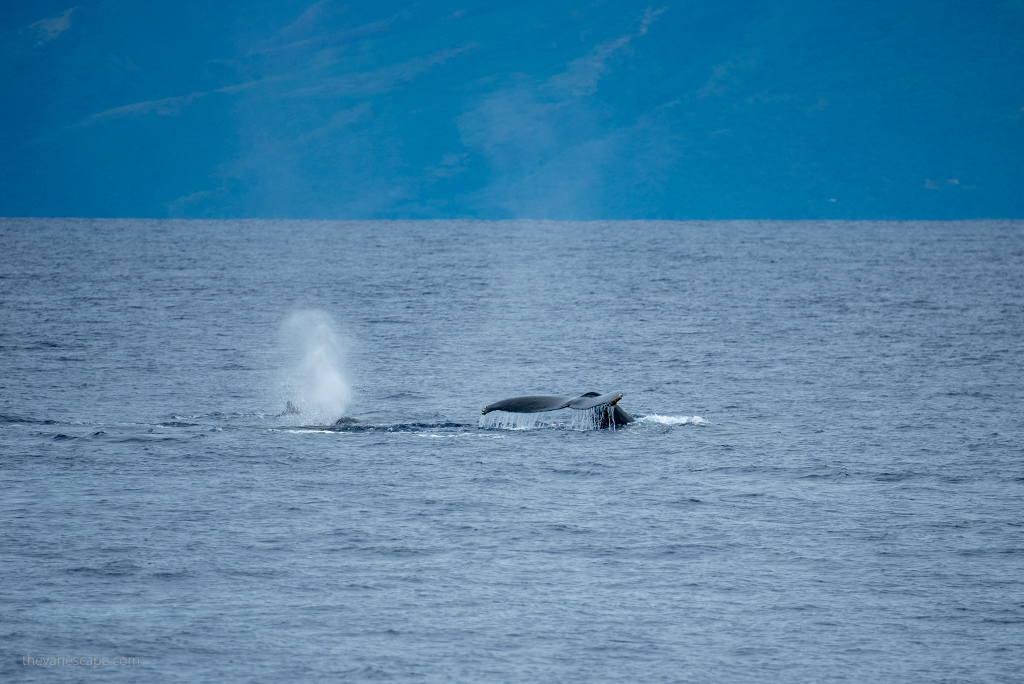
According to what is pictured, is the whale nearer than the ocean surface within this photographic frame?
No

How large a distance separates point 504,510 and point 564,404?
24.1ft

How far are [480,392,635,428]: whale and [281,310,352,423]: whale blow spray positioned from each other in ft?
20.8

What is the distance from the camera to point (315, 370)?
173ft

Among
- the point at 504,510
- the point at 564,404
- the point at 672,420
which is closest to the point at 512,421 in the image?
the point at 564,404

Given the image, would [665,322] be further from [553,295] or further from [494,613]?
[494,613]

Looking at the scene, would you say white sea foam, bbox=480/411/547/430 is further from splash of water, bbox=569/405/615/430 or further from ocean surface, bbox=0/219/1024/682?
splash of water, bbox=569/405/615/430

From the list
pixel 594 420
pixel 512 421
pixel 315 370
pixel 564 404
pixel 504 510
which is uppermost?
pixel 315 370

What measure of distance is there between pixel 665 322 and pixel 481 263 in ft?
238

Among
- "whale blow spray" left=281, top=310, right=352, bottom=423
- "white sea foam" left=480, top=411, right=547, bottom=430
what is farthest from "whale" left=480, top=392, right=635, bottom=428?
"whale blow spray" left=281, top=310, right=352, bottom=423

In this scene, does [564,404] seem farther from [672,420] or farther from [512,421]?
[672,420]

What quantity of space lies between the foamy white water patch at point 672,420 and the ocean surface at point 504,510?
0.19m

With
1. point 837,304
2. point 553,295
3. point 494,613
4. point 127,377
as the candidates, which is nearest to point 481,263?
point 553,295

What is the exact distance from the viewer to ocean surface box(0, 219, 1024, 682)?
66.9 feet

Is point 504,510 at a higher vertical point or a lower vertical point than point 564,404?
lower
